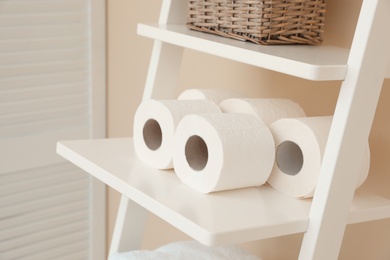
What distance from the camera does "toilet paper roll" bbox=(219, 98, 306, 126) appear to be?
38.7 inches

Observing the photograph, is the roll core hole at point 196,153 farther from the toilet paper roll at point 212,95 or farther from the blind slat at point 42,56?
the blind slat at point 42,56

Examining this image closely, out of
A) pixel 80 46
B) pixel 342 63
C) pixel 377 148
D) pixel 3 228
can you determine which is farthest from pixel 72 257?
pixel 342 63

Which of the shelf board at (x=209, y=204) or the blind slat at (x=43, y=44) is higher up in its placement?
the shelf board at (x=209, y=204)

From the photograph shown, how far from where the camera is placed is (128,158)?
104cm

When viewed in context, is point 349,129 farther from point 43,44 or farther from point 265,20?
point 43,44

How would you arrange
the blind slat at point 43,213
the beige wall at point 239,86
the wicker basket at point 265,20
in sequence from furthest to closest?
the blind slat at point 43,213 → the beige wall at point 239,86 → the wicker basket at point 265,20

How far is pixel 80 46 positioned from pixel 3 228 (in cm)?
45

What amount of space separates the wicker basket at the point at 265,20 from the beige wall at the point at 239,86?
0.09 m

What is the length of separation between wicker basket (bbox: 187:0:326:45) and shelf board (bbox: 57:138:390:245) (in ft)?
0.69

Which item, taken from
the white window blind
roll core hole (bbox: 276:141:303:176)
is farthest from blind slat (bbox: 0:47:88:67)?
roll core hole (bbox: 276:141:303:176)

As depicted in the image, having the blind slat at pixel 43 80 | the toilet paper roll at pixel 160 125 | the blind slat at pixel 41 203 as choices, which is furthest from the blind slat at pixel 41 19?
the toilet paper roll at pixel 160 125

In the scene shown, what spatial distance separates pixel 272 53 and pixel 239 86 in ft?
1.35

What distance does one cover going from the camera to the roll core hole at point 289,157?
3.13ft

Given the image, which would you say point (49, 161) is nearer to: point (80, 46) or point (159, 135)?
point (80, 46)
